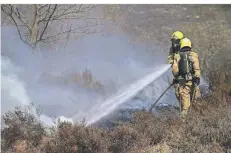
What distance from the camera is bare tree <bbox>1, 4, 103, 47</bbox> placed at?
14.7 feet

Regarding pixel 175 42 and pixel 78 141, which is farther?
pixel 175 42

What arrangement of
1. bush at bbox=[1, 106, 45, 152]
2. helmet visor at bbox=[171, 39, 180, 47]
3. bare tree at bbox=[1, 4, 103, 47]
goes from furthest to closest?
helmet visor at bbox=[171, 39, 180, 47], bare tree at bbox=[1, 4, 103, 47], bush at bbox=[1, 106, 45, 152]

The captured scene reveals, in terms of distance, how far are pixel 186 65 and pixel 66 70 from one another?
109 cm

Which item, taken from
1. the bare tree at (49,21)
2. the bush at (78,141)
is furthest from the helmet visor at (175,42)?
the bush at (78,141)

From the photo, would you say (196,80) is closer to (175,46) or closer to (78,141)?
(175,46)

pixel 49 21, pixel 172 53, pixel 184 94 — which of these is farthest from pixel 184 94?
pixel 49 21

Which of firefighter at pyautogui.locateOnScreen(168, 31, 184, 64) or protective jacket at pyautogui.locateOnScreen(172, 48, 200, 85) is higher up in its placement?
firefighter at pyautogui.locateOnScreen(168, 31, 184, 64)

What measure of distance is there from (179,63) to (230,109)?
645mm

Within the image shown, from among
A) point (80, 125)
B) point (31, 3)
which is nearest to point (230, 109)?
point (80, 125)

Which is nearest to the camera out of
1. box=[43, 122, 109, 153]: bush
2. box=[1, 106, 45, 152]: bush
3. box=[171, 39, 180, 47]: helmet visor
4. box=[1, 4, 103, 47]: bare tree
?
box=[43, 122, 109, 153]: bush

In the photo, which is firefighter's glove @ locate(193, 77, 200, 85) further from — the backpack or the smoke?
the smoke

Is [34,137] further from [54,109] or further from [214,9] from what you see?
[214,9]

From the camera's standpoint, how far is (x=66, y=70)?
4.42m

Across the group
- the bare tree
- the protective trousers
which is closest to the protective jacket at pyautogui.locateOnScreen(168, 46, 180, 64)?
the protective trousers
